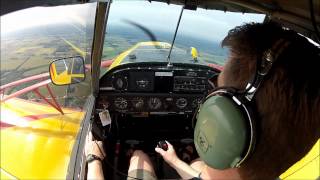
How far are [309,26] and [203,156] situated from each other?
1.73 feet

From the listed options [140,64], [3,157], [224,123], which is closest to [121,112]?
[140,64]

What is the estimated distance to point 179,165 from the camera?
9.00 feet

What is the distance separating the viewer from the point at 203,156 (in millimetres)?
1179

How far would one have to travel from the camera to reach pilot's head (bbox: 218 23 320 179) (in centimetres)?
102

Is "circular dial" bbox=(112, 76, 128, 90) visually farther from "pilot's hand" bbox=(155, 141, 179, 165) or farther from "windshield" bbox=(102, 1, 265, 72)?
"pilot's hand" bbox=(155, 141, 179, 165)

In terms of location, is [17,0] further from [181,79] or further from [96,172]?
[181,79]

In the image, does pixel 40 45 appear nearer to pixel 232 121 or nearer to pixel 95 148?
pixel 232 121

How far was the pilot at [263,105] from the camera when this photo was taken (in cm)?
103

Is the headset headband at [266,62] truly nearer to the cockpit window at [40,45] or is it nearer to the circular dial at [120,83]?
the cockpit window at [40,45]

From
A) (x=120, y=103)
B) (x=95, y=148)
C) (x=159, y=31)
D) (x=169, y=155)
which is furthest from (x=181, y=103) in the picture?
(x=159, y=31)

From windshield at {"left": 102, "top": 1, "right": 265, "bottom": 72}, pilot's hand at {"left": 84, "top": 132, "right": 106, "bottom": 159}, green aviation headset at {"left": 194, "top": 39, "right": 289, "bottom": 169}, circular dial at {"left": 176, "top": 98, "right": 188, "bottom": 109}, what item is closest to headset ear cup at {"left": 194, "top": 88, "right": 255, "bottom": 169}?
green aviation headset at {"left": 194, "top": 39, "right": 289, "bottom": 169}

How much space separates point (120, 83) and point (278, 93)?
2.59 metres

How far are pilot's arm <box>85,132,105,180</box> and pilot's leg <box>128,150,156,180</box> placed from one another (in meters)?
0.22

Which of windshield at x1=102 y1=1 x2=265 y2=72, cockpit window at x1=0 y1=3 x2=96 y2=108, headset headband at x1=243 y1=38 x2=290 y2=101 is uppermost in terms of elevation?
headset headband at x1=243 y1=38 x2=290 y2=101
